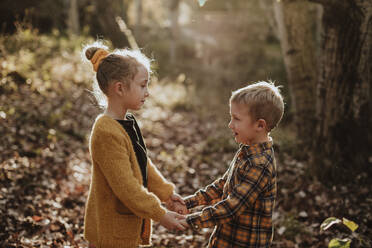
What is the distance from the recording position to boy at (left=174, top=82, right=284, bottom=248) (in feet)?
7.10

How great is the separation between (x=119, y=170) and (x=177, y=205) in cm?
76

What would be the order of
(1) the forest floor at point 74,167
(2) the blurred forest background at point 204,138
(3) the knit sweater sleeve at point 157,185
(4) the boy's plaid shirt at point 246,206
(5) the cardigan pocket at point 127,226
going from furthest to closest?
(2) the blurred forest background at point 204,138, (1) the forest floor at point 74,167, (3) the knit sweater sleeve at point 157,185, (5) the cardigan pocket at point 127,226, (4) the boy's plaid shirt at point 246,206

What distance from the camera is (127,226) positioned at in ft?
7.76

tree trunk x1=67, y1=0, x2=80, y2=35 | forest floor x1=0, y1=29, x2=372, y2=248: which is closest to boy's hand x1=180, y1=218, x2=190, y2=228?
forest floor x1=0, y1=29, x2=372, y2=248

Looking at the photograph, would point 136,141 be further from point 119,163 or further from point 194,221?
point 194,221

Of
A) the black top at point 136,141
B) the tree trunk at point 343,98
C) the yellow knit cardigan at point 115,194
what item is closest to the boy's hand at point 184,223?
the yellow knit cardigan at point 115,194

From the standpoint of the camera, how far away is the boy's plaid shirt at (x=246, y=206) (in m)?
2.16

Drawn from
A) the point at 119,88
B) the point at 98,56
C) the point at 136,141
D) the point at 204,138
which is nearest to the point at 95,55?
the point at 98,56

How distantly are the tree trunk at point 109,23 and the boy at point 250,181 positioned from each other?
1148 centimetres

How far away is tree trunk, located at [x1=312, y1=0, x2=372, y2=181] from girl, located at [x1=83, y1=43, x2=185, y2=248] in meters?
3.24

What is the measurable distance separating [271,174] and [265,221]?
1.12ft

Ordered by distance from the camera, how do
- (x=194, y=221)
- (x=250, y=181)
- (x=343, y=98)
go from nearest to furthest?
1. (x=250, y=181)
2. (x=194, y=221)
3. (x=343, y=98)

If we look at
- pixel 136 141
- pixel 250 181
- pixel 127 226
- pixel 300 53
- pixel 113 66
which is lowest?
pixel 127 226

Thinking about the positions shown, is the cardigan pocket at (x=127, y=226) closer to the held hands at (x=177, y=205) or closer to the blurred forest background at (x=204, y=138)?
the held hands at (x=177, y=205)
